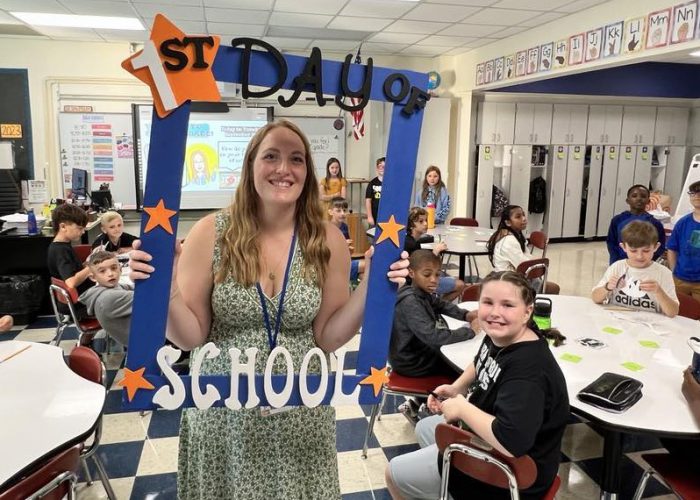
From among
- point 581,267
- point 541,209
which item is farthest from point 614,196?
point 581,267

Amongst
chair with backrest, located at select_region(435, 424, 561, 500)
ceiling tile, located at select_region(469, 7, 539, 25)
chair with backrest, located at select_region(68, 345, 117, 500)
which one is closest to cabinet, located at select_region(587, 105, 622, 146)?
ceiling tile, located at select_region(469, 7, 539, 25)

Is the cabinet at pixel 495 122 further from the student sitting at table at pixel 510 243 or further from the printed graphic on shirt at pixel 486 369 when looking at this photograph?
the printed graphic on shirt at pixel 486 369

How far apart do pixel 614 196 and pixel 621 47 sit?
490cm

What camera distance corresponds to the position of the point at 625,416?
1.86 metres

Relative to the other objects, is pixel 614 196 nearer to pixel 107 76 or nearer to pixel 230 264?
pixel 107 76

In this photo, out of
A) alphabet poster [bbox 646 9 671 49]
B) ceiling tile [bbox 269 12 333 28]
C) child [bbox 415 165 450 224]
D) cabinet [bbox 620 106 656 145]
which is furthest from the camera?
cabinet [bbox 620 106 656 145]

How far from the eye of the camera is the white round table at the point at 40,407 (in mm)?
1636

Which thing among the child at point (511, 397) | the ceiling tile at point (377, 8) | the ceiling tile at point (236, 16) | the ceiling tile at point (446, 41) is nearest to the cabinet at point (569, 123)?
the ceiling tile at point (446, 41)

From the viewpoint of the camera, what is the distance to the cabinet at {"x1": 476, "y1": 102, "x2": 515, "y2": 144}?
8.63 m

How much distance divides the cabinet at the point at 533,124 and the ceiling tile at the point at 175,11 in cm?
539

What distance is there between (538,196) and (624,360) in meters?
7.20

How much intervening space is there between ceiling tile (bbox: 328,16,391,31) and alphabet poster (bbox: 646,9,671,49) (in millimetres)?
2739

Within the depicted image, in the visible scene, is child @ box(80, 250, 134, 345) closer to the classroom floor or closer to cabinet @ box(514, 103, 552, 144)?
the classroom floor

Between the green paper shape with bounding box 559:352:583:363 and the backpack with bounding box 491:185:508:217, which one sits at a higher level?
the backpack with bounding box 491:185:508:217
